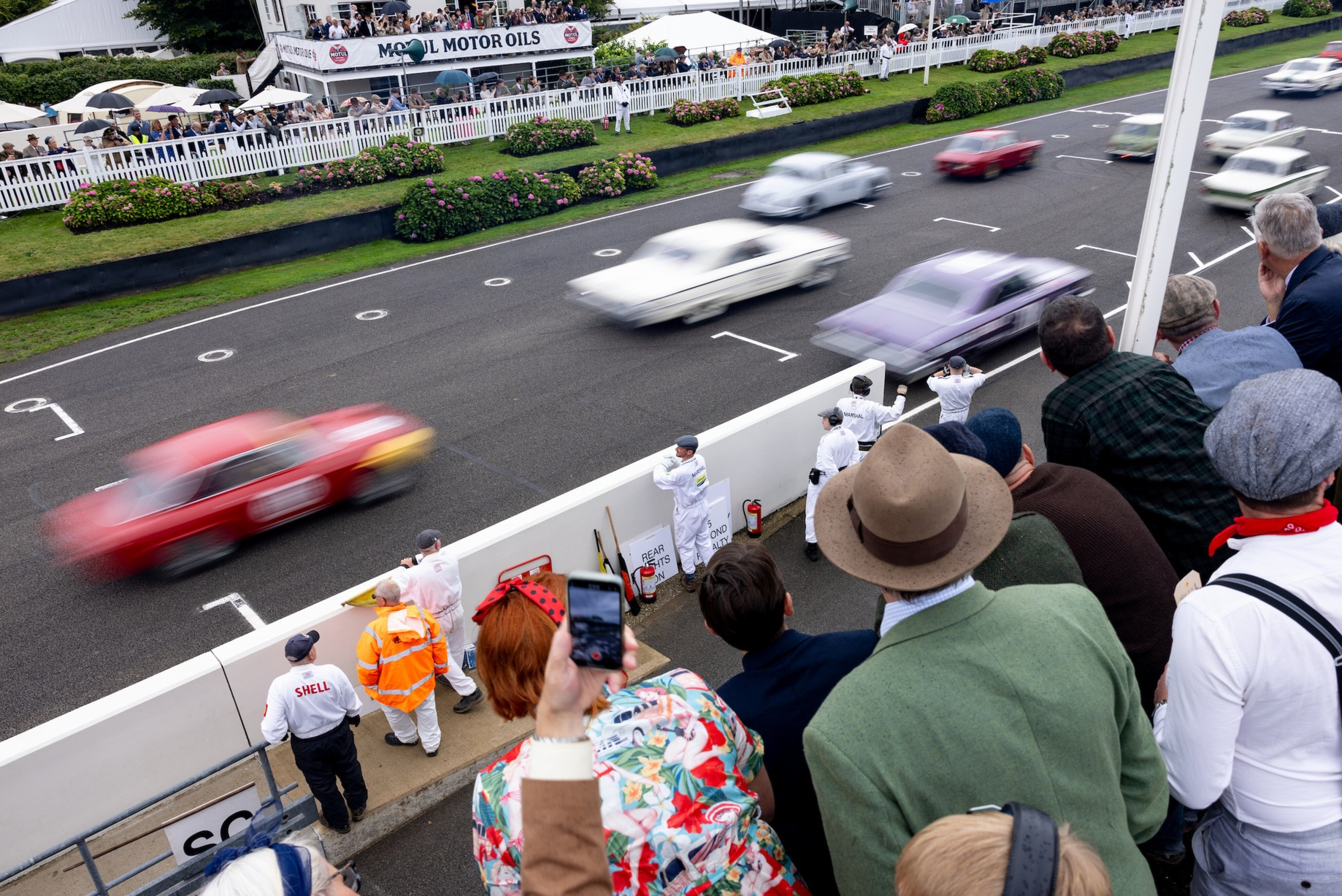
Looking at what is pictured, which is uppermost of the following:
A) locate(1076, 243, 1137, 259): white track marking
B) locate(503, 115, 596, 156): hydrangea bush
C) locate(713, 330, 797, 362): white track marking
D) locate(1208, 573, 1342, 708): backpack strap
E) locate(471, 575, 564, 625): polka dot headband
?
locate(1208, 573, 1342, 708): backpack strap

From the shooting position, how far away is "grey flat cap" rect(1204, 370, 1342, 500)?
249cm

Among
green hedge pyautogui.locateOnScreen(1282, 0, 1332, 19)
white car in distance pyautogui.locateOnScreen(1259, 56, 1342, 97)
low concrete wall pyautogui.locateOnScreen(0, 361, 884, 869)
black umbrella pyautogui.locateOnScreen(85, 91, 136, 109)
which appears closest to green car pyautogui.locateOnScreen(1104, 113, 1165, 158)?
white car in distance pyautogui.locateOnScreen(1259, 56, 1342, 97)

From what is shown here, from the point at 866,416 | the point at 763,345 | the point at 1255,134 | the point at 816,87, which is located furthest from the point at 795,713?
the point at 816,87

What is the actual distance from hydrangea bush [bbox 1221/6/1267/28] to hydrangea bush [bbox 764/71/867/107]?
2905 centimetres

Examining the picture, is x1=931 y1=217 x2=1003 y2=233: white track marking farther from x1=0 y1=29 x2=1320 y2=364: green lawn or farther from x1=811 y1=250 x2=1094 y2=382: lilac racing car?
x1=0 y1=29 x2=1320 y2=364: green lawn

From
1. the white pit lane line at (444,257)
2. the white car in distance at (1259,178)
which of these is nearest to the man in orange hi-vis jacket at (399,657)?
the white pit lane line at (444,257)

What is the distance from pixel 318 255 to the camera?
68.3 ft

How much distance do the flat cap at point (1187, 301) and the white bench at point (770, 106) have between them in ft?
91.1

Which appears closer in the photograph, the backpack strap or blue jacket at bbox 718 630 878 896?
the backpack strap

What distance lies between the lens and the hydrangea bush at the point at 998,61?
38.3m

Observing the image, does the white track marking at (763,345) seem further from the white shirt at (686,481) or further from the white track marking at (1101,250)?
the white track marking at (1101,250)

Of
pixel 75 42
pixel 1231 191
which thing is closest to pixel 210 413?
pixel 1231 191

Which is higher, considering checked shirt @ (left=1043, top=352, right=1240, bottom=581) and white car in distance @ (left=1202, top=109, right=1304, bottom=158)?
checked shirt @ (left=1043, top=352, right=1240, bottom=581)

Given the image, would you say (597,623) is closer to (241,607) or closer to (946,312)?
(241,607)
